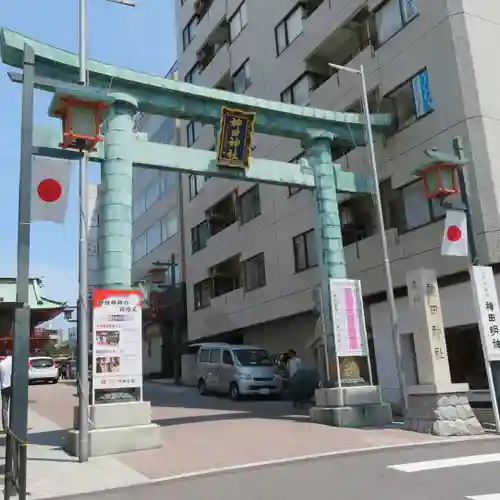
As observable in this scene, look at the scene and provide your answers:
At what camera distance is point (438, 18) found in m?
15.4

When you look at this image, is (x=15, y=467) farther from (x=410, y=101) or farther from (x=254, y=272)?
(x=254, y=272)

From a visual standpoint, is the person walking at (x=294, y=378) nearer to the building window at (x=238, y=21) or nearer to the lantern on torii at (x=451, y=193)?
the lantern on torii at (x=451, y=193)

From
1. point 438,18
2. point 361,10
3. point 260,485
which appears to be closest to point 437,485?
point 260,485

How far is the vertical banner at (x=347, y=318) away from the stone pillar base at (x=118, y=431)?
4.52 m

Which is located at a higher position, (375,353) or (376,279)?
(376,279)

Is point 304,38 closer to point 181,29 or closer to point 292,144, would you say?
point 292,144

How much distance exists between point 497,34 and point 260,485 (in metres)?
13.7

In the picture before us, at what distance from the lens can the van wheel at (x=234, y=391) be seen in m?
19.5

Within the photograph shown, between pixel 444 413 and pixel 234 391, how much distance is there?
9915 mm

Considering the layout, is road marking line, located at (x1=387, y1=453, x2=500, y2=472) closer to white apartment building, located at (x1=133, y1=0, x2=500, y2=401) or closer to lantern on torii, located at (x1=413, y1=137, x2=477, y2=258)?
lantern on torii, located at (x1=413, y1=137, x2=477, y2=258)

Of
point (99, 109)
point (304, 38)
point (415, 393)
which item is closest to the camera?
point (99, 109)

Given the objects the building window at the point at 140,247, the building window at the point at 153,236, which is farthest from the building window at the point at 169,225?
the building window at the point at 140,247

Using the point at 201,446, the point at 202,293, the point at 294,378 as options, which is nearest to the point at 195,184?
the point at 202,293

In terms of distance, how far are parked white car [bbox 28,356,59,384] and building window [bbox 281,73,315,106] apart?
59.1 feet
